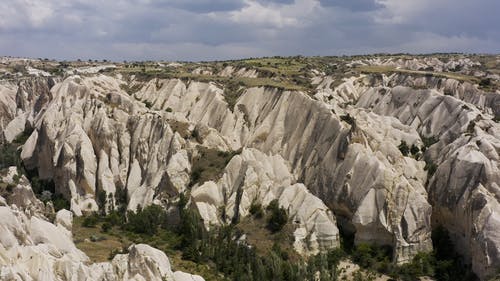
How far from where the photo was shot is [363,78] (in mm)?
103062

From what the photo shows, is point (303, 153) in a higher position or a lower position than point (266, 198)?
higher

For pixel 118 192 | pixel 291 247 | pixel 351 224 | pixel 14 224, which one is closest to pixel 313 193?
pixel 351 224

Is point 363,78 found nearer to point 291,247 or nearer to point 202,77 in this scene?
point 202,77

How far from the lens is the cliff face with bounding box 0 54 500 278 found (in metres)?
52.0

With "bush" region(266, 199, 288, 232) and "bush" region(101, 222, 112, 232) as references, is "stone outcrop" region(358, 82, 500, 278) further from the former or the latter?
"bush" region(101, 222, 112, 232)

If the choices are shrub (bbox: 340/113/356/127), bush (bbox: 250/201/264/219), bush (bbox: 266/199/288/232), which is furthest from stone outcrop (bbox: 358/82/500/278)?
bush (bbox: 250/201/264/219)

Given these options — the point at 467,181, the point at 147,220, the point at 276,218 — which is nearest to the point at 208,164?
the point at 147,220

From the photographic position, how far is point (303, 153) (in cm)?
6806

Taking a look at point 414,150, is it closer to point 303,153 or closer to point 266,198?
point 303,153

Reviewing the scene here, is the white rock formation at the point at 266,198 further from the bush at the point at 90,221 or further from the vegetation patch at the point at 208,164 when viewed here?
the bush at the point at 90,221

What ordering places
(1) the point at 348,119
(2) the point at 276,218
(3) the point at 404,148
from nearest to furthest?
(2) the point at 276,218 < (3) the point at 404,148 < (1) the point at 348,119

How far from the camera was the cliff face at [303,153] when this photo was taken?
52000 millimetres

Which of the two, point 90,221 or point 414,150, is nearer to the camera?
point 90,221

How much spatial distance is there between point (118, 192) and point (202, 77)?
108 feet
